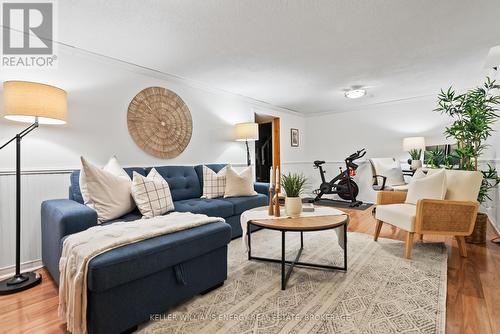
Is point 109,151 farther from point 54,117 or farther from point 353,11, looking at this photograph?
point 353,11

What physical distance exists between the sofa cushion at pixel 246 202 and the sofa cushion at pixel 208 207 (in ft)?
0.28

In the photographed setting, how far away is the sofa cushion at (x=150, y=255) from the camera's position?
4.24 ft

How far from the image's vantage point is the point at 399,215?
8.34 ft

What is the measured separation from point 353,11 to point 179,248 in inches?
83.4

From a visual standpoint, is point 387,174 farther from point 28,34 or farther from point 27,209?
point 28,34

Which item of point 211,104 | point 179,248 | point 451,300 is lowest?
point 451,300

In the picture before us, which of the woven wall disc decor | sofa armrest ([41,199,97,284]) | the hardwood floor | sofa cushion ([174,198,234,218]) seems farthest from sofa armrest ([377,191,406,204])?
sofa armrest ([41,199,97,284])

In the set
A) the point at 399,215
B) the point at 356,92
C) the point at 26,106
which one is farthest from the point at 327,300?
the point at 356,92

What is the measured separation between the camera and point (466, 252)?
8.32 ft

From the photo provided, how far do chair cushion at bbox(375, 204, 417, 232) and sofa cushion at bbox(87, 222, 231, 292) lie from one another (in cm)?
172

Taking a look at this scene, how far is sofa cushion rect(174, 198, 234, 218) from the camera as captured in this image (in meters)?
2.67

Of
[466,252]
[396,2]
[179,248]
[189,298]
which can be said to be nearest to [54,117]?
[179,248]

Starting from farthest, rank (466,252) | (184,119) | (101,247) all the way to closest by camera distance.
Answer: (184,119) < (466,252) < (101,247)

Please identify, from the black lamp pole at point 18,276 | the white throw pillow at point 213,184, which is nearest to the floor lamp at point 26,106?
the black lamp pole at point 18,276
